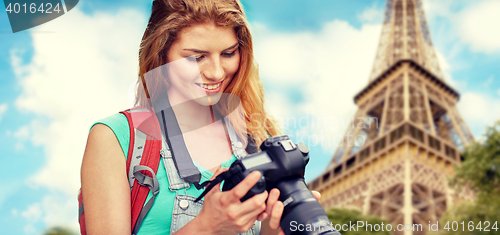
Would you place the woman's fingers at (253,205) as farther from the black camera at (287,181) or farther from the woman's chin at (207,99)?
the woman's chin at (207,99)

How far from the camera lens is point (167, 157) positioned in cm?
108

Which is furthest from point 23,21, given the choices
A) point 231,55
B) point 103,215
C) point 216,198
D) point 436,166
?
point 436,166

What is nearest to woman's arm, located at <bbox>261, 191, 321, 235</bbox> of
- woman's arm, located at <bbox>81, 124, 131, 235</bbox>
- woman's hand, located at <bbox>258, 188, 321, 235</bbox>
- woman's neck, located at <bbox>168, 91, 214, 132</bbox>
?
woman's hand, located at <bbox>258, 188, 321, 235</bbox>

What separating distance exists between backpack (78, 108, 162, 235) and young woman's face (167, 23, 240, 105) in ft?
0.68

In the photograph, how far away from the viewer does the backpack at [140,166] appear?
3.29 ft

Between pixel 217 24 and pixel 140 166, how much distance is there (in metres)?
0.55

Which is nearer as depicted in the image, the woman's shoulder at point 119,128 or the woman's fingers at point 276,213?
the woman's fingers at point 276,213

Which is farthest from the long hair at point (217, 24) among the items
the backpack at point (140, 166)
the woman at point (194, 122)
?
the backpack at point (140, 166)

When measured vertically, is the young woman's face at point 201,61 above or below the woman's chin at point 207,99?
above

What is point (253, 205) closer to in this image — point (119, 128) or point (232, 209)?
point (232, 209)

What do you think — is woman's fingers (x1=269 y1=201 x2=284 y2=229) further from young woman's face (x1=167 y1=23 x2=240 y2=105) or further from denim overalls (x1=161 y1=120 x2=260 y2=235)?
young woman's face (x1=167 y1=23 x2=240 y2=105)

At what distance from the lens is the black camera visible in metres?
0.89

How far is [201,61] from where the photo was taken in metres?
1.20

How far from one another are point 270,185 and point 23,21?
1.55 m
